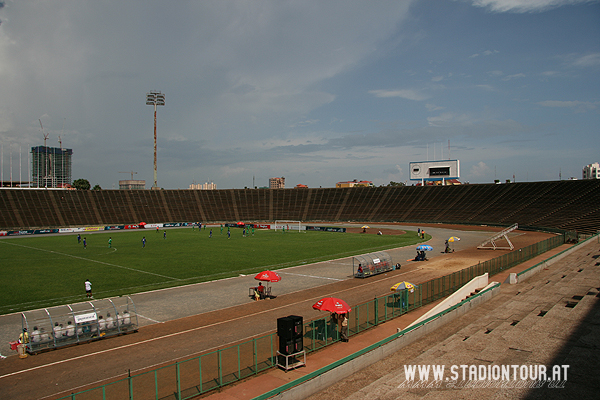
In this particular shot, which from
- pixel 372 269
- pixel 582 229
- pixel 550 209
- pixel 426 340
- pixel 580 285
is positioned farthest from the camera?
pixel 550 209

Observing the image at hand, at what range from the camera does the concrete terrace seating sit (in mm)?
78562

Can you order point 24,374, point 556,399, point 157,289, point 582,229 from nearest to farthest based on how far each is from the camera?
1. point 556,399
2. point 24,374
3. point 157,289
4. point 582,229

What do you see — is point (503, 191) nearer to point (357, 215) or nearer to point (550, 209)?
point (550, 209)

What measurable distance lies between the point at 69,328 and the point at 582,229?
237 ft

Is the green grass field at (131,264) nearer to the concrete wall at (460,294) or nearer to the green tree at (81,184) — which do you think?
the concrete wall at (460,294)

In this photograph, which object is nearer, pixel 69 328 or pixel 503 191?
pixel 69 328

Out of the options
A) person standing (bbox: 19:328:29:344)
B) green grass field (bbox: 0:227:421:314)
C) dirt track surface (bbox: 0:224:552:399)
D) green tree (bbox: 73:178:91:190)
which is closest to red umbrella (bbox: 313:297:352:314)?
dirt track surface (bbox: 0:224:552:399)

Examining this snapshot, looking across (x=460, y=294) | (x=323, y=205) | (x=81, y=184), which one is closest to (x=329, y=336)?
(x=460, y=294)

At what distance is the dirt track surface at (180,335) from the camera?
13484 millimetres

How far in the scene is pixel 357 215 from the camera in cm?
10488

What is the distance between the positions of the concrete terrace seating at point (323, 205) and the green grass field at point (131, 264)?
119ft

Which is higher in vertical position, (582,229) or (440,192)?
(440,192)

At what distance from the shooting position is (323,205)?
4451 inches

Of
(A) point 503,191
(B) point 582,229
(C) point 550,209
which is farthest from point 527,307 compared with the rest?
(A) point 503,191
